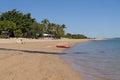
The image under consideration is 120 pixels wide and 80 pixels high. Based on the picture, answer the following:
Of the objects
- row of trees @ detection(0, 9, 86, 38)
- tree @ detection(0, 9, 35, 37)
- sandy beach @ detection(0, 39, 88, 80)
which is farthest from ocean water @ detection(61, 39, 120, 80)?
tree @ detection(0, 9, 35, 37)

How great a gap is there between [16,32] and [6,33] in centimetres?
380

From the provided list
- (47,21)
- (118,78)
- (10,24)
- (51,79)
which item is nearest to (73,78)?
(51,79)

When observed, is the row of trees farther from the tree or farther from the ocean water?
the ocean water

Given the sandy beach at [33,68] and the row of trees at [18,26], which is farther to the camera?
the row of trees at [18,26]

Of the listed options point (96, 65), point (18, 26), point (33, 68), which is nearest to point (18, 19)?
point (18, 26)

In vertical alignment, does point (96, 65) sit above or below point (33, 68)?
below

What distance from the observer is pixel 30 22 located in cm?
10725

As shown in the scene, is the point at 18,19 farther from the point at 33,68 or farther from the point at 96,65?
the point at 33,68

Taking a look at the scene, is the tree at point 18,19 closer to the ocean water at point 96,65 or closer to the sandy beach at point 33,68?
the ocean water at point 96,65

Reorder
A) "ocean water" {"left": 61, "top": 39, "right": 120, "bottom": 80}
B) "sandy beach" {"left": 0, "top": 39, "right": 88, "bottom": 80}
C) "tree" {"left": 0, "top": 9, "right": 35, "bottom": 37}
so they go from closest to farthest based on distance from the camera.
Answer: "sandy beach" {"left": 0, "top": 39, "right": 88, "bottom": 80}, "ocean water" {"left": 61, "top": 39, "right": 120, "bottom": 80}, "tree" {"left": 0, "top": 9, "right": 35, "bottom": 37}

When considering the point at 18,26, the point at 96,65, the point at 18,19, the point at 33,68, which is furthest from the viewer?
the point at 18,19

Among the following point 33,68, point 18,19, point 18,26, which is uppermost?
point 18,19

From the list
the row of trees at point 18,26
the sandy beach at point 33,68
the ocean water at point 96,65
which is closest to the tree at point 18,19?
the row of trees at point 18,26

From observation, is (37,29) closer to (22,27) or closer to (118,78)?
(22,27)
